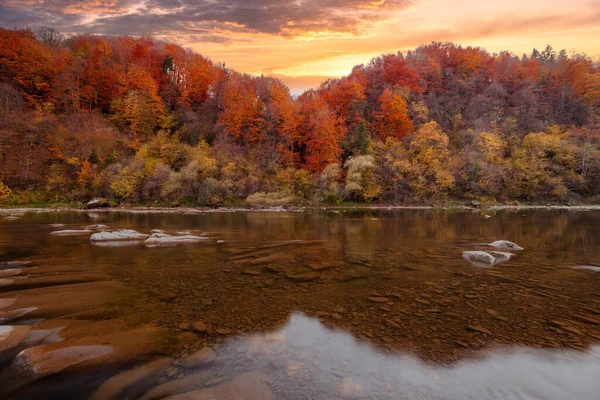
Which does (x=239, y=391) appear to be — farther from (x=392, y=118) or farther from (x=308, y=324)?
(x=392, y=118)

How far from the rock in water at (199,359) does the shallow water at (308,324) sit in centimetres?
12

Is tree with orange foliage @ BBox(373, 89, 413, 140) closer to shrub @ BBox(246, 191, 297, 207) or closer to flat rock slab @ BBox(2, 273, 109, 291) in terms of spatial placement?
shrub @ BBox(246, 191, 297, 207)

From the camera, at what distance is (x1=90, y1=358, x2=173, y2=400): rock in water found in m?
4.40

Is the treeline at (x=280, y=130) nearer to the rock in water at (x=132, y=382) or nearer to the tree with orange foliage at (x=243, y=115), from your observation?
the tree with orange foliage at (x=243, y=115)

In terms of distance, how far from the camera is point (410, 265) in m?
12.6

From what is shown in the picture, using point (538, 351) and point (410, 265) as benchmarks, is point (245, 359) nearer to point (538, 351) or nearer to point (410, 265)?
point (538, 351)

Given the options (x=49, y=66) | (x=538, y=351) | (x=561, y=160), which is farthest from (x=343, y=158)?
(x=49, y=66)

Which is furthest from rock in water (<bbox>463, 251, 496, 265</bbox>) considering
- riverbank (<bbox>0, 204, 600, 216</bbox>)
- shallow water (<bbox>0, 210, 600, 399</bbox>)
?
riverbank (<bbox>0, 204, 600, 216</bbox>)

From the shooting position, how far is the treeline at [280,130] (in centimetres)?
4938

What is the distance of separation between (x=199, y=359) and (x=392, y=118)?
64000 millimetres

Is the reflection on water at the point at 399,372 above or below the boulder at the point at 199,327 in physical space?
above

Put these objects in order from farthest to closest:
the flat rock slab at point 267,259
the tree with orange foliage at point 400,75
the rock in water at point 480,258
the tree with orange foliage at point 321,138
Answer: the tree with orange foliage at point 400,75 < the tree with orange foliage at point 321,138 < the flat rock slab at point 267,259 < the rock in water at point 480,258

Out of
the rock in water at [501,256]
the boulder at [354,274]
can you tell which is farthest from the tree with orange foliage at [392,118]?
the boulder at [354,274]

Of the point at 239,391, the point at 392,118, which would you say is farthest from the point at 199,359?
the point at 392,118
